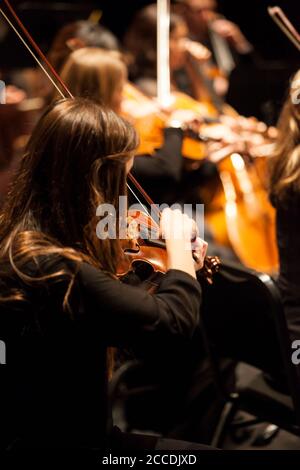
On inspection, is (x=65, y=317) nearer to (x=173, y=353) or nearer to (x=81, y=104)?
(x=81, y=104)

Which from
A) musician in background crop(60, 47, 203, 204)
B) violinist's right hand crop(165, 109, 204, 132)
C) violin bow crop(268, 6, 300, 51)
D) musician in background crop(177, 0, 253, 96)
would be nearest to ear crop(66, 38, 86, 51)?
musician in background crop(60, 47, 203, 204)

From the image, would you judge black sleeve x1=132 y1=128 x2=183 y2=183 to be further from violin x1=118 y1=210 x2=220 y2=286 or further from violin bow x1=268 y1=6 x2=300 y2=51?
violin x1=118 y1=210 x2=220 y2=286

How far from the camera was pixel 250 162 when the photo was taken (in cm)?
237

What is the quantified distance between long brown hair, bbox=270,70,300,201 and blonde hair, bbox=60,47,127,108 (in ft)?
1.63

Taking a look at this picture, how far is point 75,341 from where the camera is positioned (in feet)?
3.69

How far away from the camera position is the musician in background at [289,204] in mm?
1604

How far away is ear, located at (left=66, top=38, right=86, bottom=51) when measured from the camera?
2211 millimetres

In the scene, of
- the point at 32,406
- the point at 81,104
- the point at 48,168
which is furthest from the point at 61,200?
the point at 32,406

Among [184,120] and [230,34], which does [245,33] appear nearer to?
[230,34]

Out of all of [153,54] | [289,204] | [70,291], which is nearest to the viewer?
[70,291]

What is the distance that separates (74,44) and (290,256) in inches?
41.2

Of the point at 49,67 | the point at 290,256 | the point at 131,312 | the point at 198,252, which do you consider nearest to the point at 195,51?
the point at 290,256

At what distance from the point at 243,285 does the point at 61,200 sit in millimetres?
575

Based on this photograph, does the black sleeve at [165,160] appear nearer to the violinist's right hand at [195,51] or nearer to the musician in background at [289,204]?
the musician in background at [289,204]
